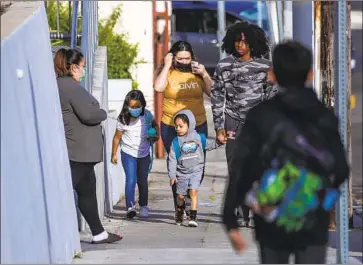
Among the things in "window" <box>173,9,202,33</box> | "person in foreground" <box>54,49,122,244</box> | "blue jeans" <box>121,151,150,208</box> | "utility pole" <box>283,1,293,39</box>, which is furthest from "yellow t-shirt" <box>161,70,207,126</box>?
"window" <box>173,9,202,33</box>

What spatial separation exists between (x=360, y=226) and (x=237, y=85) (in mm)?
3891

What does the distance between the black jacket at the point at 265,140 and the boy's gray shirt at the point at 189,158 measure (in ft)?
15.4

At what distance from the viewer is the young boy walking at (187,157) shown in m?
9.76

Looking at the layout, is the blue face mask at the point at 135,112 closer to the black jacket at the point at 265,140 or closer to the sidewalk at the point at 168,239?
the sidewalk at the point at 168,239

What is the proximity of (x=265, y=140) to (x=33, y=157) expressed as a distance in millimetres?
1692

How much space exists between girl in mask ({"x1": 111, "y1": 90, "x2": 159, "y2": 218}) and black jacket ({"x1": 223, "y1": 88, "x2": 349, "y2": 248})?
210 inches

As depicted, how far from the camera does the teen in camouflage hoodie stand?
359 inches

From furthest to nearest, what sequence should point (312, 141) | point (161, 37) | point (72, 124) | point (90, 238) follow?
point (161, 37), point (90, 238), point (72, 124), point (312, 141)

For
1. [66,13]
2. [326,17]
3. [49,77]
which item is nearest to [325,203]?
[49,77]

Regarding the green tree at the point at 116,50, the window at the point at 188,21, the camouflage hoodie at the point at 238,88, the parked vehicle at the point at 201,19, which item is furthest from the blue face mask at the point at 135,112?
the window at the point at 188,21

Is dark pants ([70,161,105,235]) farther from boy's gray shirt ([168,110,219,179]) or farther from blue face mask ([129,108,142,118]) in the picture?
blue face mask ([129,108,142,118])

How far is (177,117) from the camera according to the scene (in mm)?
9727

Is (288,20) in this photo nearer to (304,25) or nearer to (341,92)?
(304,25)

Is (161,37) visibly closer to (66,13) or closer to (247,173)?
(66,13)
